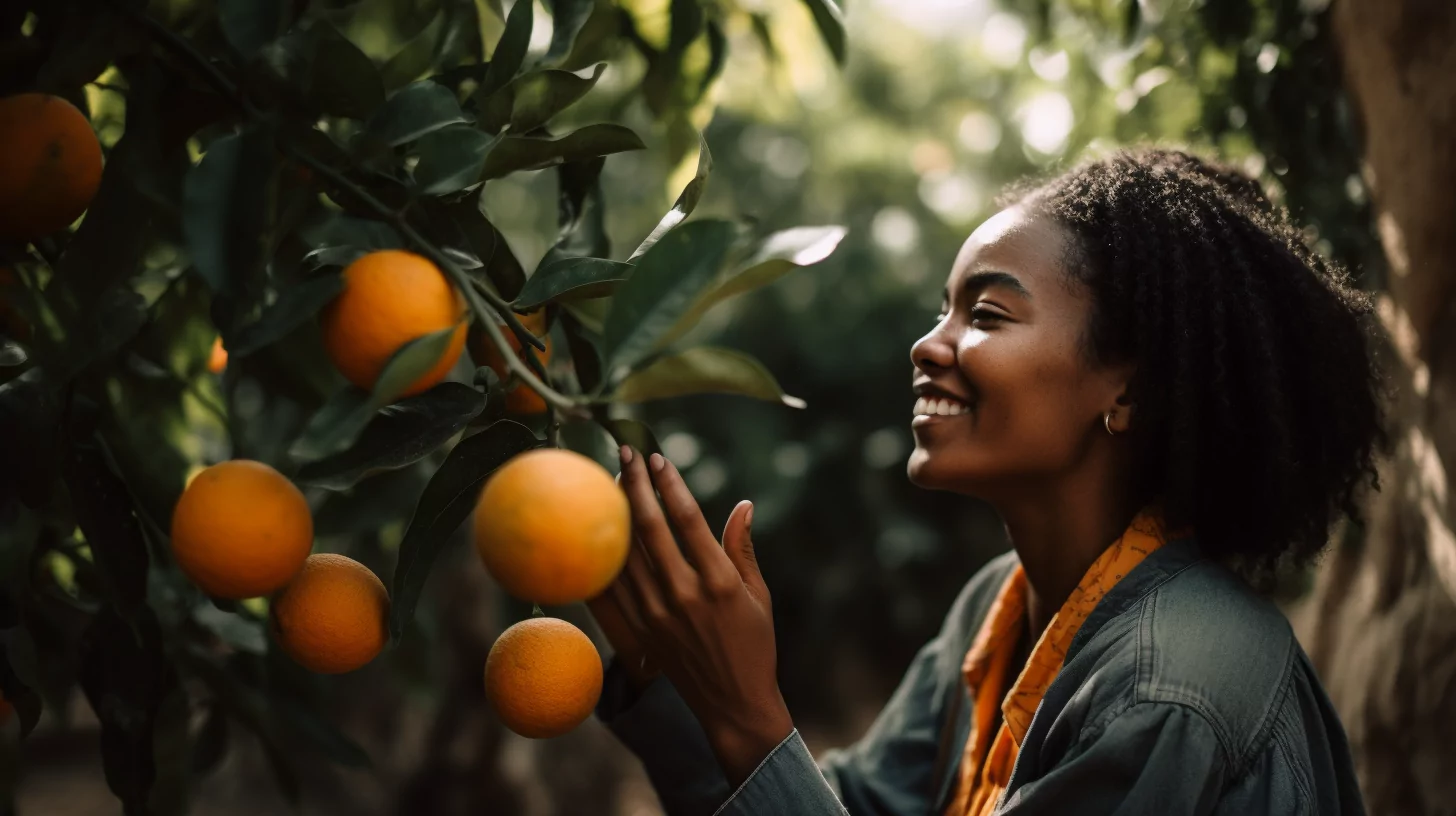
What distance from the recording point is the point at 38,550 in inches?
36.5

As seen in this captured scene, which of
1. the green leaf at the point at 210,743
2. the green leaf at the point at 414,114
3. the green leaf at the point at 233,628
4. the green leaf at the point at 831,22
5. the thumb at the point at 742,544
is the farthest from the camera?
the green leaf at the point at 210,743

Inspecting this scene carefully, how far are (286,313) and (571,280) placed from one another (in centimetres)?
18

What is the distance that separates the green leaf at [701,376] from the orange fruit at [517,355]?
142 mm

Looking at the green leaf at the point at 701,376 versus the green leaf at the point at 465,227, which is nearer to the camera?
the green leaf at the point at 701,376

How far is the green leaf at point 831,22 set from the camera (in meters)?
1.03

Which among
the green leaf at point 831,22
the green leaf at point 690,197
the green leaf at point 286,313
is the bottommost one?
the green leaf at point 286,313

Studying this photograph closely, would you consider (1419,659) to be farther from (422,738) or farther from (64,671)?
(422,738)

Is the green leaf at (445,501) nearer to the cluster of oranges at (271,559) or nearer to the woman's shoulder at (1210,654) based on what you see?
the cluster of oranges at (271,559)

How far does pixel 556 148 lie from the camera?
0.74 meters

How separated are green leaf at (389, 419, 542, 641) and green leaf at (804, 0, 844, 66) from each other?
22.0 inches

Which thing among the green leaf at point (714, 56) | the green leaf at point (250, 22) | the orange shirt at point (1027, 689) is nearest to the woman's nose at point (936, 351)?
the orange shirt at point (1027, 689)

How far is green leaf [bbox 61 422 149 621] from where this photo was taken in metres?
0.76

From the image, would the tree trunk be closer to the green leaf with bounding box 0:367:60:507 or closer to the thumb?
the thumb

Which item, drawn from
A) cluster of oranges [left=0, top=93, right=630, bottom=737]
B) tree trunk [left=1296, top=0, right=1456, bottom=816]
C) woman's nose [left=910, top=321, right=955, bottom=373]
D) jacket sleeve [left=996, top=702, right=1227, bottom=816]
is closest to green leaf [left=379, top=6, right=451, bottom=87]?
cluster of oranges [left=0, top=93, right=630, bottom=737]
